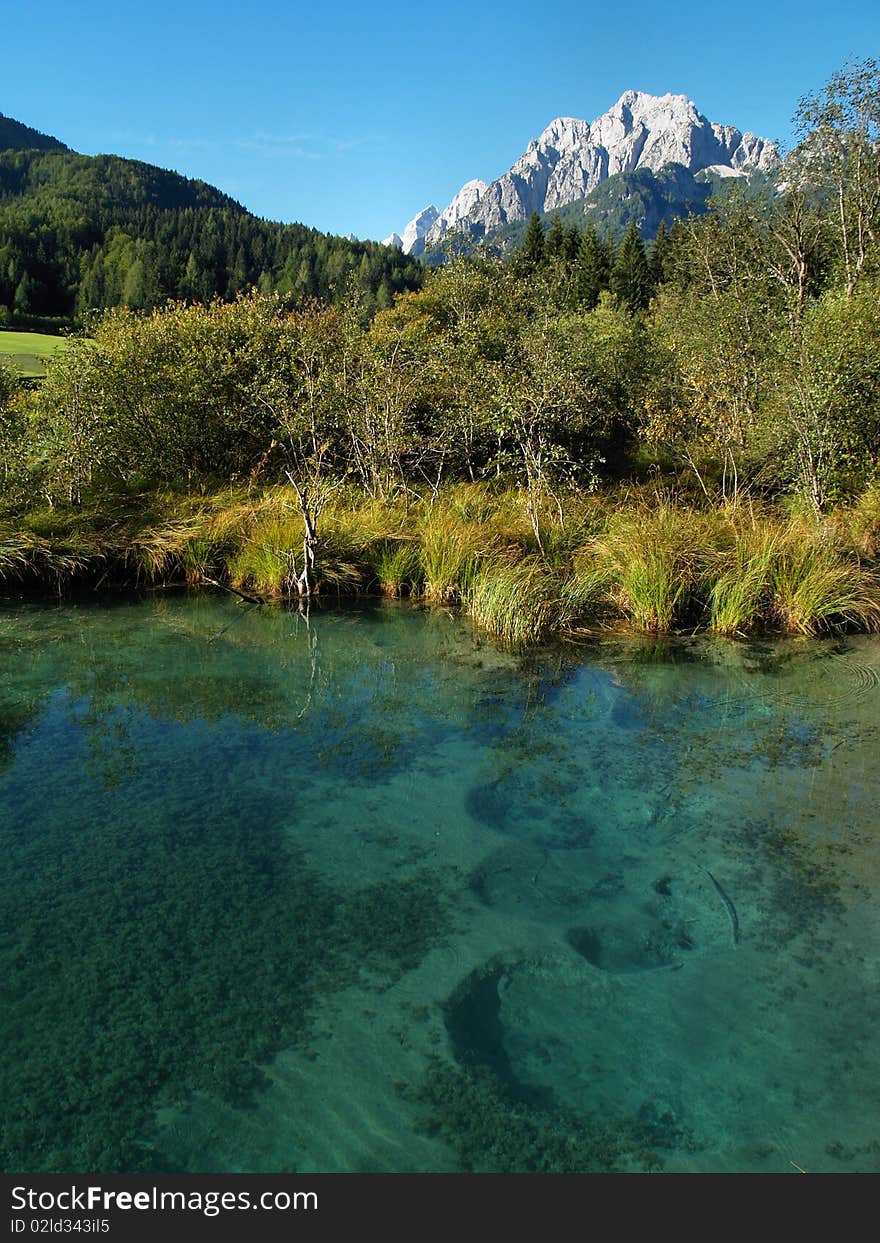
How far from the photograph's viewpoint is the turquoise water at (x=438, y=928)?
273 centimetres

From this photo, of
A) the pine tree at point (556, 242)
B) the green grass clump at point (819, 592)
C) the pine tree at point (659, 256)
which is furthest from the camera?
the pine tree at point (556, 242)

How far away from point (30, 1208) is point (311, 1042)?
1.00m

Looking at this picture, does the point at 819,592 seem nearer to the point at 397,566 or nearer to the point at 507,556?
the point at 507,556

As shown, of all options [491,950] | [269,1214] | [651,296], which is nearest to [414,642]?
[491,950]

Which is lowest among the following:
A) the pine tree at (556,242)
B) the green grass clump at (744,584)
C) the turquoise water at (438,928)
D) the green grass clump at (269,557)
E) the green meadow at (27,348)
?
the turquoise water at (438,928)

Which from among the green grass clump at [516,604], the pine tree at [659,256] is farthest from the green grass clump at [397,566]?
the pine tree at [659,256]

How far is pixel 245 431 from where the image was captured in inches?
500

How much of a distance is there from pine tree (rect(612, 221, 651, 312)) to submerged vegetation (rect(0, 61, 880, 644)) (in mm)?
38558

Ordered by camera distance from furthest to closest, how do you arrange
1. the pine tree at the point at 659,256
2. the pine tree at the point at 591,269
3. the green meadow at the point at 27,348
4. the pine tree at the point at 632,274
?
the pine tree at the point at 659,256, the pine tree at the point at 632,274, the pine tree at the point at 591,269, the green meadow at the point at 27,348

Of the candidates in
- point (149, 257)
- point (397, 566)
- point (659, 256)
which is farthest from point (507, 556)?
point (149, 257)

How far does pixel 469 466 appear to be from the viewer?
504 inches

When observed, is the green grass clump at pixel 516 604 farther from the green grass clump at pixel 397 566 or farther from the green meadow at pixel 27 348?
the green meadow at pixel 27 348

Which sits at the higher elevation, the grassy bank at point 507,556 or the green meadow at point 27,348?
the green meadow at point 27,348

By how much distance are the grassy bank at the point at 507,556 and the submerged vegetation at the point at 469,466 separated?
0.03 metres
